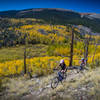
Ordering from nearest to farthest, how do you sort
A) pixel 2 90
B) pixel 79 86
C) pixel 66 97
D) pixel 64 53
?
1. pixel 66 97
2. pixel 79 86
3. pixel 2 90
4. pixel 64 53

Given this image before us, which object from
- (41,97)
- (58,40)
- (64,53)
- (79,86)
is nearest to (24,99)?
(41,97)

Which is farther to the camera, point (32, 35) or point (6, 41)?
point (32, 35)

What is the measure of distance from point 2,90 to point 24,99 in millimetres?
2894

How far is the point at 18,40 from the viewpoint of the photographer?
90.4 m

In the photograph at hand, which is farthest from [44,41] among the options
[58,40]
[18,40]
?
[18,40]

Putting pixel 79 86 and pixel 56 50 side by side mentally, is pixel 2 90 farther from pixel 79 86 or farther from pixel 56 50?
pixel 56 50

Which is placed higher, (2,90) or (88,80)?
(88,80)

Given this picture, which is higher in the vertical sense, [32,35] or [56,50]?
[32,35]

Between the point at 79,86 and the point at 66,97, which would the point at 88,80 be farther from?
the point at 66,97

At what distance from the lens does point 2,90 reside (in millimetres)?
9805

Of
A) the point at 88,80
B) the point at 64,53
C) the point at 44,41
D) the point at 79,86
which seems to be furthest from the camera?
the point at 44,41

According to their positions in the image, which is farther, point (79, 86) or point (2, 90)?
point (2, 90)

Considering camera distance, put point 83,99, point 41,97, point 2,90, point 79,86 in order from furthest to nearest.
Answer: point 2,90 → point 79,86 → point 41,97 → point 83,99

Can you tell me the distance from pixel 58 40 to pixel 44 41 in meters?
11.5
